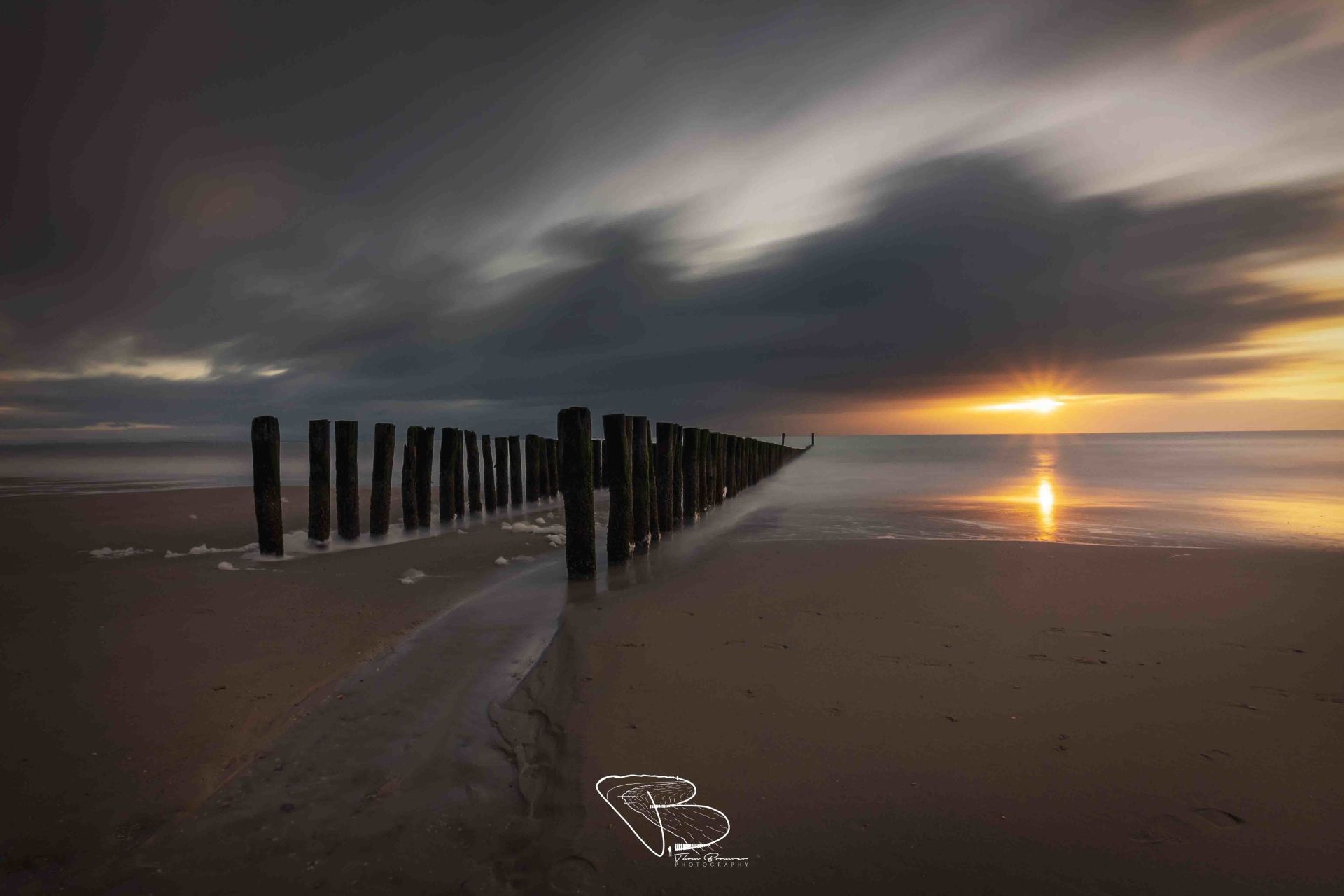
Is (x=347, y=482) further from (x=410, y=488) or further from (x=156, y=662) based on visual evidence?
(x=156, y=662)

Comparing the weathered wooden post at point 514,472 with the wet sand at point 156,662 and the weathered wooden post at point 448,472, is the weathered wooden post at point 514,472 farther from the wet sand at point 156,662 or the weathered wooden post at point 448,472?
the wet sand at point 156,662

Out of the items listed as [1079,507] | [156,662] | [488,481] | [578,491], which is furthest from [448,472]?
[1079,507]

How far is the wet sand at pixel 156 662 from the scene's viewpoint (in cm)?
216

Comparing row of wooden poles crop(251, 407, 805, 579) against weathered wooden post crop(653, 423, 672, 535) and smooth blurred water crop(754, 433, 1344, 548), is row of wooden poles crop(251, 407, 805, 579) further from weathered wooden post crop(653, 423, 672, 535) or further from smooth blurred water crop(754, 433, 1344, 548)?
smooth blurred water crop(754, 433, 1344, 548)

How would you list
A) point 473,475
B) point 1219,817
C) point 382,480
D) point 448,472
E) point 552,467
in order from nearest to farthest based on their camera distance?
point 1219,817 → point 382,480 → point 448,472 → point 473,475 → point 552,467

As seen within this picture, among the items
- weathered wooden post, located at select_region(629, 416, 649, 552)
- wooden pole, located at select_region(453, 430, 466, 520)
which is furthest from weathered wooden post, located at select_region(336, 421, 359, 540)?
weathered wooden post, located at select_region(629, 416, 649, 552)

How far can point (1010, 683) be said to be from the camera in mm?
3076

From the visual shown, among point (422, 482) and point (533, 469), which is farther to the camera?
point (533, 469)

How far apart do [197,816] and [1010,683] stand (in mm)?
3488

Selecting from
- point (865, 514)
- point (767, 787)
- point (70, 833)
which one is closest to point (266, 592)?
point (70, 833)

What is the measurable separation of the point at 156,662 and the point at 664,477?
6.67 metres

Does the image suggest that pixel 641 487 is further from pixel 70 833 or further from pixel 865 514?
pixel 70 833

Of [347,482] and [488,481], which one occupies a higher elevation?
[347,482]

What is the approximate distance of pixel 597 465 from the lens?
1906 cm
